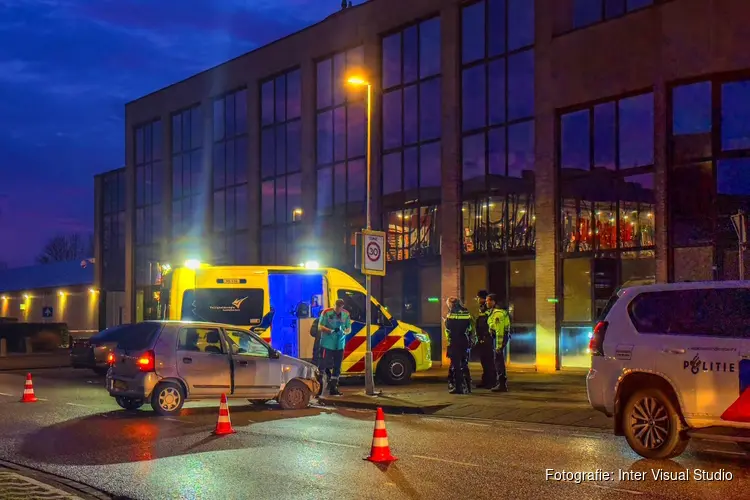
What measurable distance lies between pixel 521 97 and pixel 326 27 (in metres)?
9.72

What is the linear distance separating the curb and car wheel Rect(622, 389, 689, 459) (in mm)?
5423

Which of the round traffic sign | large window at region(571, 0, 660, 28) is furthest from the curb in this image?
large window at region(571, 0, 660, 28)

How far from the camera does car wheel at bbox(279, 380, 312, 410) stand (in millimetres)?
15508

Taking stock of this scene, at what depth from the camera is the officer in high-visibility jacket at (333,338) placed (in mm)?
17031

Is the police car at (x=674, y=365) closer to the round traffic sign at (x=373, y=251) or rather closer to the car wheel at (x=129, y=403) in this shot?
the round traffic sign at (x=373, y=251)

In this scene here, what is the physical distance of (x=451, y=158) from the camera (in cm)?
2683

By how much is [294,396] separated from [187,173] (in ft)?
85.4

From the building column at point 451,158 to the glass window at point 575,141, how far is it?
3.70 meters

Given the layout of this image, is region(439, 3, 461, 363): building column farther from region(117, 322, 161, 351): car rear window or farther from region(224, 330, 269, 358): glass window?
region(117, 322, 161, 351): car rear window

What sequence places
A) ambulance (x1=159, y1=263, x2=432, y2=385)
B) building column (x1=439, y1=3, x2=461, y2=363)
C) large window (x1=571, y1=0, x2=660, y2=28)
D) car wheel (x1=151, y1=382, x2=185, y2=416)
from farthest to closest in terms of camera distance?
building column (x1=439, y1=3, x2=461, y2=363) → large window (x1=571, y1=0, x2=660, y2=28) → ambulance (x1=159, y1=263, x2=432, y2=385) → car wheel (x1=151, y1=382, x2=185, y2=416)

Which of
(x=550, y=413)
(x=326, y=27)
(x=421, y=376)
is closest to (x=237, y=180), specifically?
(x=326, y=27)

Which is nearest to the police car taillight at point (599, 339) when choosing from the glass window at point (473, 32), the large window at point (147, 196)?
the glass window at point (473, 32)

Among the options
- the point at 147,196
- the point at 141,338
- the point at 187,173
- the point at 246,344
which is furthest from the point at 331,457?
the point at 147,196

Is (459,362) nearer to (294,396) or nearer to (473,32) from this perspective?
(294,396)
